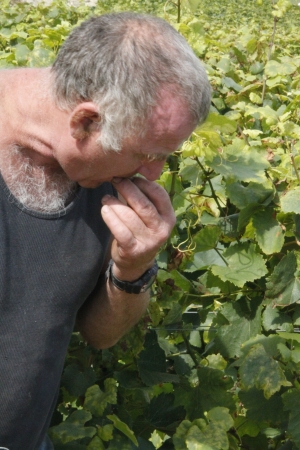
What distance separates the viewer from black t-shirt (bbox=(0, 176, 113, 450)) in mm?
1881

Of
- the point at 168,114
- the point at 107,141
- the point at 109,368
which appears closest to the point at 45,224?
the point at 107,141

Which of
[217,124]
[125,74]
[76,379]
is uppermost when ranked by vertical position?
[125,74]

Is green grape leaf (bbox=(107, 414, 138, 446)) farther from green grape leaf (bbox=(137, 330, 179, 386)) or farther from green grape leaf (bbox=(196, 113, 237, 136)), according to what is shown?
green grape leaf (bbox=(196, 113, 237, 136))

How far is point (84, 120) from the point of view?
179 cm

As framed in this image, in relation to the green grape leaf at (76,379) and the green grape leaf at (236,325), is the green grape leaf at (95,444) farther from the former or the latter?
the green grape leaf at (236,325)

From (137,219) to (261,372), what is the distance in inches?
25.9

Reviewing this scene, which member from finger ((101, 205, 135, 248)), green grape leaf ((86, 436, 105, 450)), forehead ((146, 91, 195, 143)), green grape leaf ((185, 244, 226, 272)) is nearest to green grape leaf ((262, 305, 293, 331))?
green grape leaf ((185, 244, 226, 272))

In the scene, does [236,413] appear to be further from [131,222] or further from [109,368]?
[131,222]

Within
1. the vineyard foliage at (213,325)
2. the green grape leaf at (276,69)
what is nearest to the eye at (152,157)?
the vineyard foliage at (213,325)

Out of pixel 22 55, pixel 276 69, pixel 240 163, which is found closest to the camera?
pixel 240 163

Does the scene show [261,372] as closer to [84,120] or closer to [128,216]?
[128,216]

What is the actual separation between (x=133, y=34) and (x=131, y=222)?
0.43 meters

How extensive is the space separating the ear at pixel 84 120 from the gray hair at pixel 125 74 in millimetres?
16

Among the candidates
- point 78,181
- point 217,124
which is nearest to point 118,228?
point 78,181
